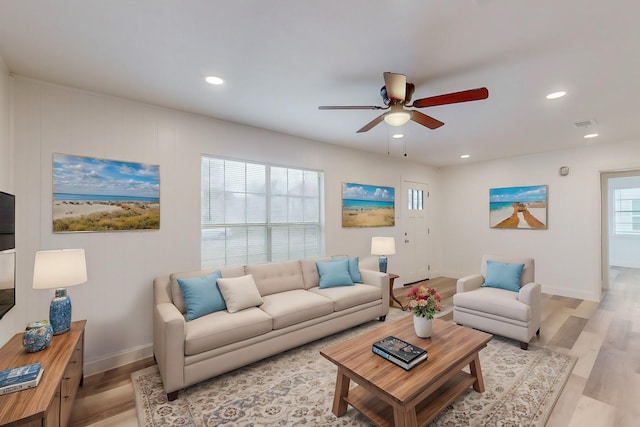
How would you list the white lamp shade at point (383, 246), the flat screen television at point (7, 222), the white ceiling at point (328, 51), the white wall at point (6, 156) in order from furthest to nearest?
the white lamp shade at point (383, 246), the white wall at point (6, 156), the flat screen television at point (7, 222), the white ceiling at point (328, 51)

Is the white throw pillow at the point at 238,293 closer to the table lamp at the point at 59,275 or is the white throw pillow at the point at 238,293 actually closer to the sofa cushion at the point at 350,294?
the sofa cushion at the point at 350,294

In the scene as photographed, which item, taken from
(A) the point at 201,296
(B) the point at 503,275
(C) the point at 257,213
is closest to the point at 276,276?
(C) the point at 257,213

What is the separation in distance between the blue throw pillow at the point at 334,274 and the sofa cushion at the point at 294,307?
13.5 inches

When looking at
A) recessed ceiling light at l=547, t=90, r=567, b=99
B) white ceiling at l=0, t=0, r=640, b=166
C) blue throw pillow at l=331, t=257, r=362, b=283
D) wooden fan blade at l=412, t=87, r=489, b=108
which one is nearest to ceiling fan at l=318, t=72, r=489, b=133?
wooden fan blade at l=412, t=87, r=489, b=108

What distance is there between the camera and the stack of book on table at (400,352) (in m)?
1.89

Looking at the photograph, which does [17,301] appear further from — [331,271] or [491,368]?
[491,368]

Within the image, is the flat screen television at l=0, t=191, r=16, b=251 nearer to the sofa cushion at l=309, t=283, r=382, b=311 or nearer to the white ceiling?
the white ceiling

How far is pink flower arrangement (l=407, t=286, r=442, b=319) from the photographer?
7.37 ft

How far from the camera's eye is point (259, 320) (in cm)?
264

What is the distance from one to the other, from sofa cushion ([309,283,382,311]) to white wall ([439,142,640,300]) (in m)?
3.44

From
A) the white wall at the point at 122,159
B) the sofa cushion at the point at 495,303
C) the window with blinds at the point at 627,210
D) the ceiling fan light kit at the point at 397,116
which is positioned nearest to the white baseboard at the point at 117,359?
the white wall at the point at 122,159

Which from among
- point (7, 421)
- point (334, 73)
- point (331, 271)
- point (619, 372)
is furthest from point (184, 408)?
point (619, 372)

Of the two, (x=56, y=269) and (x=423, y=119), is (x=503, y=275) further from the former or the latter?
(x=56, y=269)

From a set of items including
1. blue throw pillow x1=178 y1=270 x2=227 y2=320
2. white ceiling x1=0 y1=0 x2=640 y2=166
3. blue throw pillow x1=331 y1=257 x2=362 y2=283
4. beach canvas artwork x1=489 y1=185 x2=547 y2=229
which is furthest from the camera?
beach canvas artwork x1=489 y1=185 x2=547 y2=229
